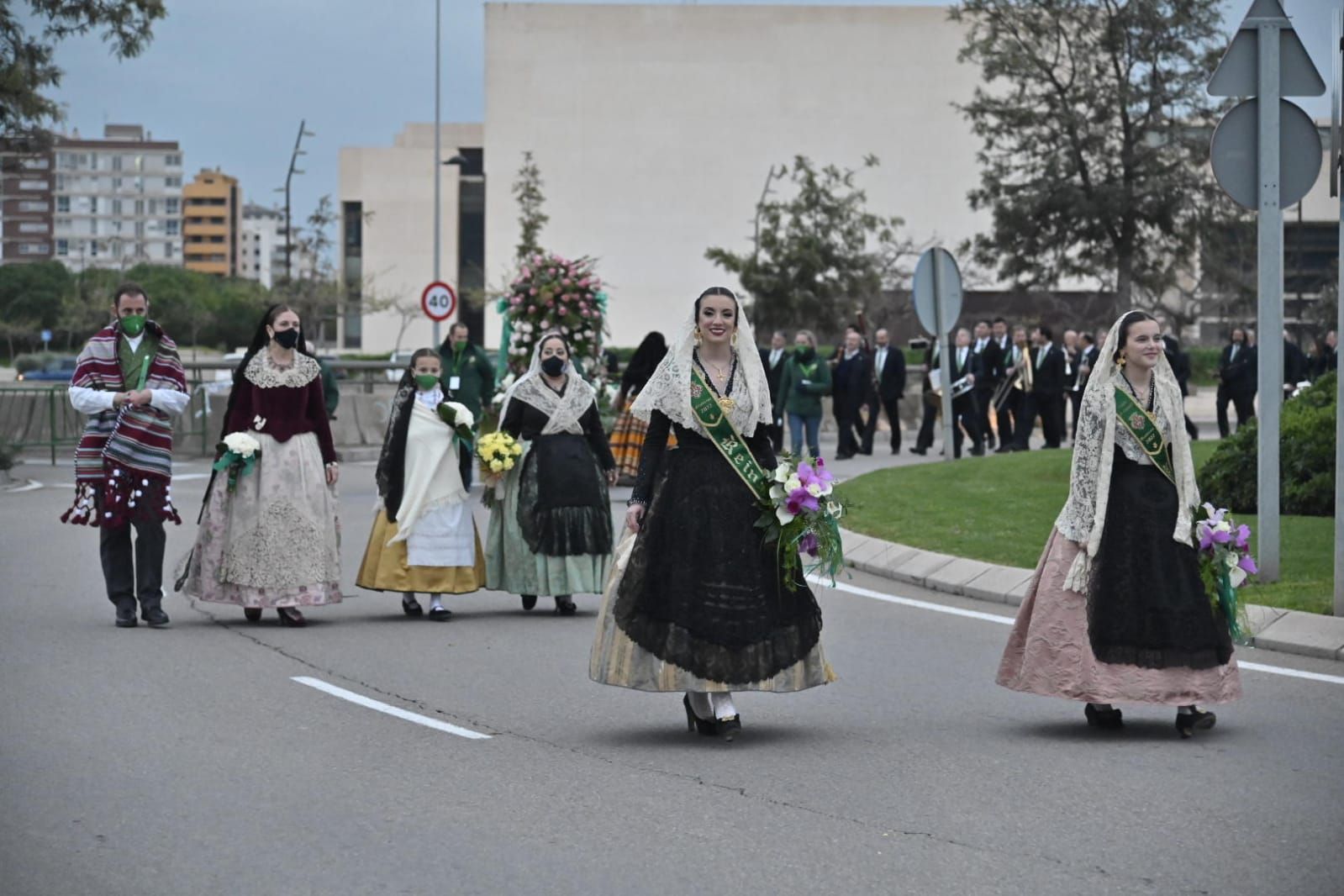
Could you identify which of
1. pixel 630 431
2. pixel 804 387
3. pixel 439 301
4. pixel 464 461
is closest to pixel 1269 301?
pixel 464 461

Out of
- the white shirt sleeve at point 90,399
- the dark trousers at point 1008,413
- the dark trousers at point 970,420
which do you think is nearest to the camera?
the white shirt sleeve at point 90,399

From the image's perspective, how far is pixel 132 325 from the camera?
11969 millimetres

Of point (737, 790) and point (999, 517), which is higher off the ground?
point (999, 517)

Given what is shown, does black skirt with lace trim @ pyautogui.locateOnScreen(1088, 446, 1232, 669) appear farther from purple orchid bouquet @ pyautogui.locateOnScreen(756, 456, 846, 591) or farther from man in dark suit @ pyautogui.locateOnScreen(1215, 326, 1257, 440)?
man in dark suit @ pyautogui.locateOnScreen(1215, 326, 1257, 440)

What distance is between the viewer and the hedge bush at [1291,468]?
634 inches

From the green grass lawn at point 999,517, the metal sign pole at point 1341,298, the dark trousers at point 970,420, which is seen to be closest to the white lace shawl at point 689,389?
the green grass lawn at point 999,517

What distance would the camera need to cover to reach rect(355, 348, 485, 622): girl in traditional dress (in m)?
12.9

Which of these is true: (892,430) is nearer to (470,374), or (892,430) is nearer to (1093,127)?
(470,374)

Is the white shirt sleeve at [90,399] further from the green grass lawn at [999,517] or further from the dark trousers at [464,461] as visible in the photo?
the green grass lawn at [999,517]

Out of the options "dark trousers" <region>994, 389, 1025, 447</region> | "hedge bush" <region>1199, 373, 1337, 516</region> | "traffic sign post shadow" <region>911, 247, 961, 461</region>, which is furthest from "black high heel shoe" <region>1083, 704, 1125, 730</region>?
"dark trousers" <region>994, 389, 1025, 447</region>

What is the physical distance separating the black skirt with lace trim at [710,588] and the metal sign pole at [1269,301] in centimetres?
565

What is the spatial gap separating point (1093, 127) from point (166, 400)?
145ft

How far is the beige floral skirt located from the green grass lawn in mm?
3363

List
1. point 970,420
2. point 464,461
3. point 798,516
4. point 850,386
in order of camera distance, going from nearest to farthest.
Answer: point 798,516 → point 464,461 → point 970,420 → point 850,386
